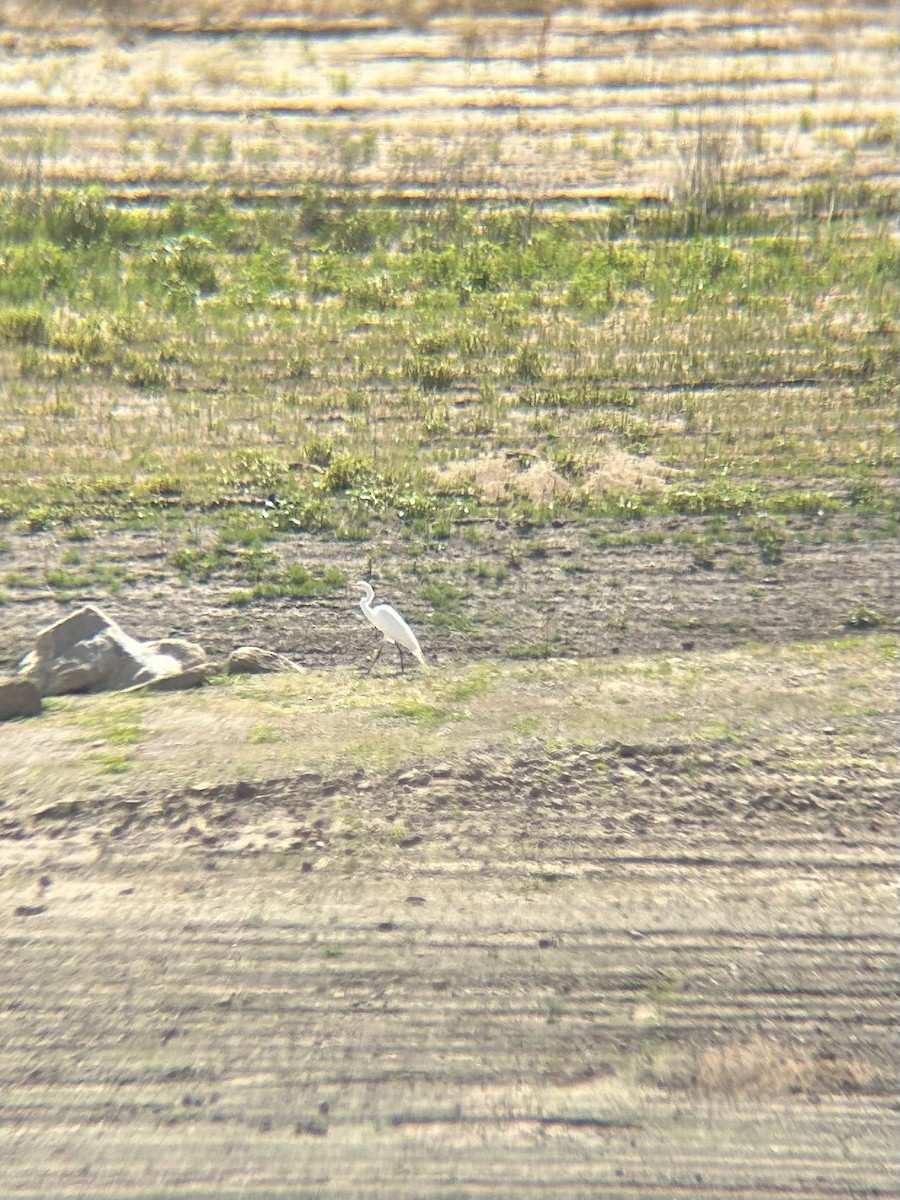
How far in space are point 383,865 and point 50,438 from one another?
670 centimetres

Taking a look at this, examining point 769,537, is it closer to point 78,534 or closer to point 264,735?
point 264,735

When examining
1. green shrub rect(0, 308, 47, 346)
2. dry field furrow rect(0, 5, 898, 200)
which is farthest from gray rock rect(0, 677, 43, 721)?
dry field furrow rect(0, 5, 898, 200)

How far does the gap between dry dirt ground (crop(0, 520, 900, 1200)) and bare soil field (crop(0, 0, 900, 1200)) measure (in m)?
0.01

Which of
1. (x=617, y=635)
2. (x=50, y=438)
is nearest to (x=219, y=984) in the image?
(x=617, y=635)

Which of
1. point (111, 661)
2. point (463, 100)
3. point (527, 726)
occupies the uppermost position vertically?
point (463, 100)

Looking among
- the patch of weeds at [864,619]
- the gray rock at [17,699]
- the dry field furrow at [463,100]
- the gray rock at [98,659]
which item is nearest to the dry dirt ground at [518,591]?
the patch of weeds at [864,619]

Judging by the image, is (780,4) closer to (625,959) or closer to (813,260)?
(813,260)

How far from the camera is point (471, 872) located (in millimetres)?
4902

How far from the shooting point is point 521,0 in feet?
51.0

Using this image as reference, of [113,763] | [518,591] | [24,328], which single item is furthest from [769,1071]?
[24,328]

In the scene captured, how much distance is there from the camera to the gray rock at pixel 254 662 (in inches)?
276

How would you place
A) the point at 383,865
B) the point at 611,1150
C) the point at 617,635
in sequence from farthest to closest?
the point at 617,635 < the point at 383,865 < the point at 611,1150

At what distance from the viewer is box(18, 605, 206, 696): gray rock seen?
6801mm

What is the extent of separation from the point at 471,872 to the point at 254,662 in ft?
8.38
